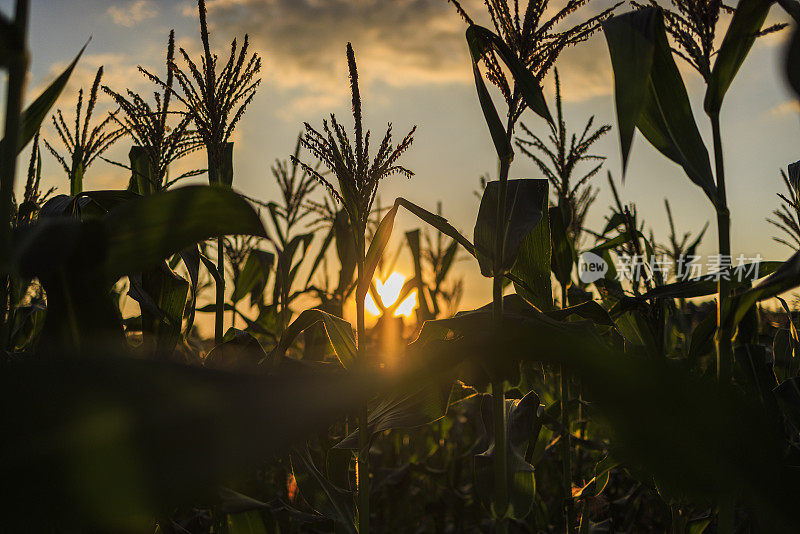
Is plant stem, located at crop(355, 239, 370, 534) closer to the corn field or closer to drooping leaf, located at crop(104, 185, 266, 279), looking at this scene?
the corn field

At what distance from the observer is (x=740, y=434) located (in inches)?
13.8

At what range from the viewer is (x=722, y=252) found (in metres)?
1.20

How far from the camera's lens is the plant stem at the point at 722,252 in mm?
1171

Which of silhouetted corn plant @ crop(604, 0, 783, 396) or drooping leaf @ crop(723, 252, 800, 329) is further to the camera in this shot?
silhouetted corn plant @ crop(604, 0, 783, 396)

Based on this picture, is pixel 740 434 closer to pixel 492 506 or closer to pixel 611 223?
pixel 492 506

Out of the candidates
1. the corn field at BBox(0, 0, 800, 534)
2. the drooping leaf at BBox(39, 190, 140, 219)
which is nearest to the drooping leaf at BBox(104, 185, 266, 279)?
the corn field at BBox(0, 0, 800, 534)

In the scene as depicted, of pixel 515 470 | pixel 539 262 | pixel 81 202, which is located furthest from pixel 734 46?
pixel 81 202

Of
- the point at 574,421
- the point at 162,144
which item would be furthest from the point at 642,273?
the point at 162,144

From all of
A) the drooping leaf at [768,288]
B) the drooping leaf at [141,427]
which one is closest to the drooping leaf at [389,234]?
the drooping leaf at [768,288]

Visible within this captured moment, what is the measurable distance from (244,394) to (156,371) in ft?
0.23

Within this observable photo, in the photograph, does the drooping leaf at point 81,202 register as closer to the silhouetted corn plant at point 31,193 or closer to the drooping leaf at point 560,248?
the silhouetted corn plant at point 31,193

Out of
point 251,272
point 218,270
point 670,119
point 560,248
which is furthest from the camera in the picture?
point 251,272

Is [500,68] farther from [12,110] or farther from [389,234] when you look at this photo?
[12,110]

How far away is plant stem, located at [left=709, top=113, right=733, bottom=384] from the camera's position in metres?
1.17
